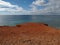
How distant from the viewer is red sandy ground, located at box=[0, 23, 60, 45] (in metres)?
3.26

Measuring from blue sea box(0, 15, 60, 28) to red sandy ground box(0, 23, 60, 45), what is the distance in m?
0.12

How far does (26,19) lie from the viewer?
4344 mm

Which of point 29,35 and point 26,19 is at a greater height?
point 26,19

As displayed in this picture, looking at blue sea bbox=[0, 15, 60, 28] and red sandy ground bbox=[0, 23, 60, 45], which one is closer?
red sandy ground bbox=[0, 23, 60, 45]

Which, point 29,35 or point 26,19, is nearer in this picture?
point 29,35

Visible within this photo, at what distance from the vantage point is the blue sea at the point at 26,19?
430 cm

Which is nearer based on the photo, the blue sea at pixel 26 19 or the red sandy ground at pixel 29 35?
the red sandy ground at pixel 29 35

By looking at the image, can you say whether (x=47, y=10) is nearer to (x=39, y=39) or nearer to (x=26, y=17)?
(x=26, y=17)

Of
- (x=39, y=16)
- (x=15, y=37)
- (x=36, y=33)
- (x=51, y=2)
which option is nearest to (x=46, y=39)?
(x=36, y=33)

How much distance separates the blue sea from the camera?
14.1 ft

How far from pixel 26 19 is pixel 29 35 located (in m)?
0.76

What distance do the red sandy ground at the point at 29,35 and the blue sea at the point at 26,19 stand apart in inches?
4.9

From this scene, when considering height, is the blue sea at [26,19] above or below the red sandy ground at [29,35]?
above

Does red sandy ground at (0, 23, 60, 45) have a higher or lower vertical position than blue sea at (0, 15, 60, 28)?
lower
